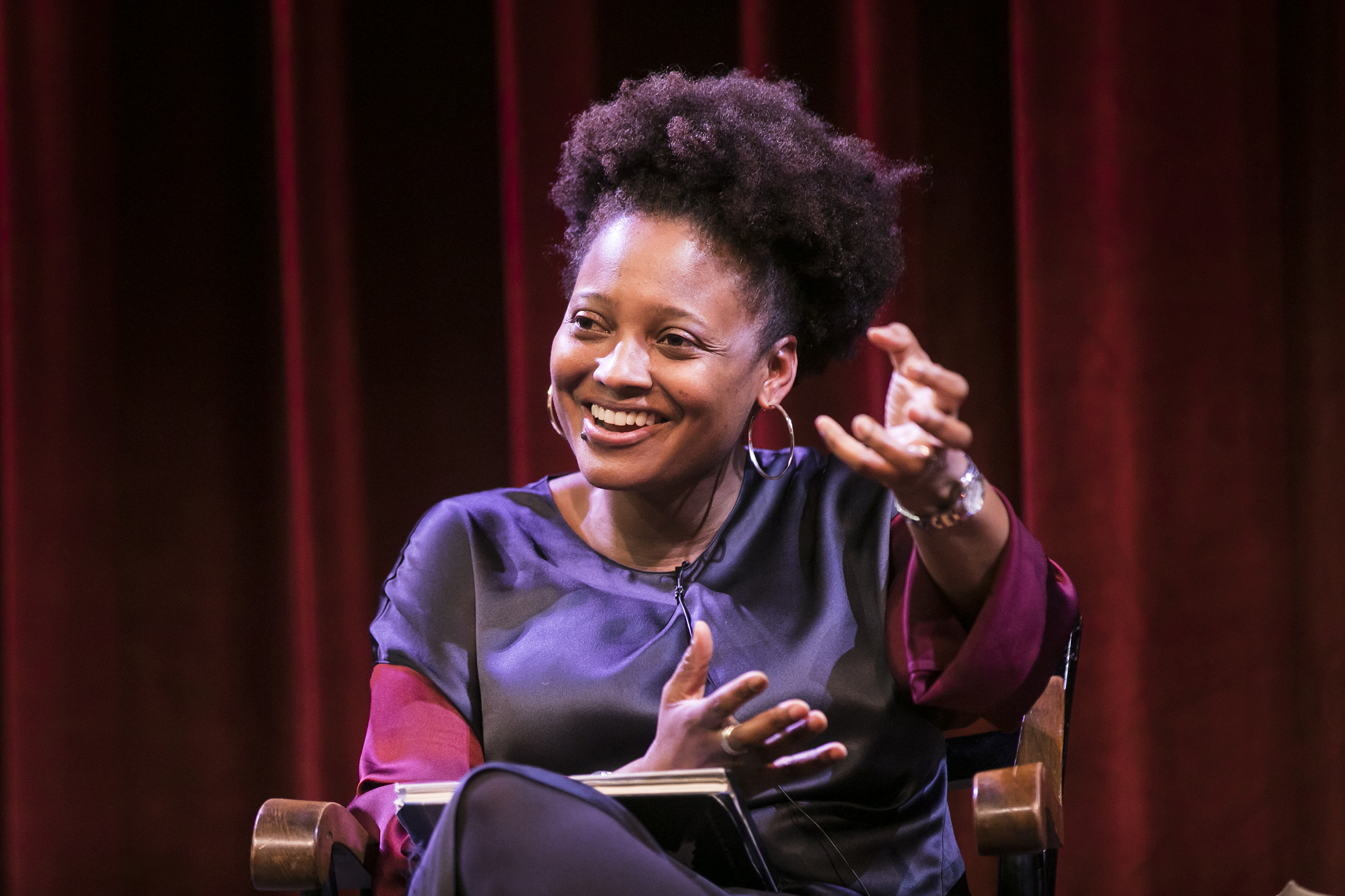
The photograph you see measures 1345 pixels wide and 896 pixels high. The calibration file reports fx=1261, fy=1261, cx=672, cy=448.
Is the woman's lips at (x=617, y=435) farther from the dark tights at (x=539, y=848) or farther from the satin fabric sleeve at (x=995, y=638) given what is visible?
the dark tights at (x=539, y=848)

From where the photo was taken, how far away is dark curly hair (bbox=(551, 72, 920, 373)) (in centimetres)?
142

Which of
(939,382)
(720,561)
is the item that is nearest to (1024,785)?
(939,382)

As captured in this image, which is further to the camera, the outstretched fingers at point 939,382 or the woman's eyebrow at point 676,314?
the woman's eyebrow at point 676,314

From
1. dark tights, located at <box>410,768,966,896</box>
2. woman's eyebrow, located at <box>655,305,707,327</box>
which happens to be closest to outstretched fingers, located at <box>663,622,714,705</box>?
dark tights, located at <box>410,768,966,896</box>

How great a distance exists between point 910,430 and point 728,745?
317 millimetres

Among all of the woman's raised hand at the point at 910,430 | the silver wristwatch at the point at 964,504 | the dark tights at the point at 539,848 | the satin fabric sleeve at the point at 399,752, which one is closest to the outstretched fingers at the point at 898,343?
the woman's raised hand at the point at 910,430

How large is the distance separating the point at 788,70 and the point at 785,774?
1.26 meters

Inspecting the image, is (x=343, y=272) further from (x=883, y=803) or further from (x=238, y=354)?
(x=883, y=803)

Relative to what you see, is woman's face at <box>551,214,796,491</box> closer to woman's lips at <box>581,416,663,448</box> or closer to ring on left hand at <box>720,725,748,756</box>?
woman's lips at <box>581,416,663,448</box>

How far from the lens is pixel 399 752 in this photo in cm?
131

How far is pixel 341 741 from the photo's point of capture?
215cm

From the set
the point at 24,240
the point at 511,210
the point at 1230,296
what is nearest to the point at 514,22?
the point at 511,210

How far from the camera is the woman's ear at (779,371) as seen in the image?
4.82ft

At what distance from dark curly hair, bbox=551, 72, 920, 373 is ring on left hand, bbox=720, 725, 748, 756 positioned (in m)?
0.51
